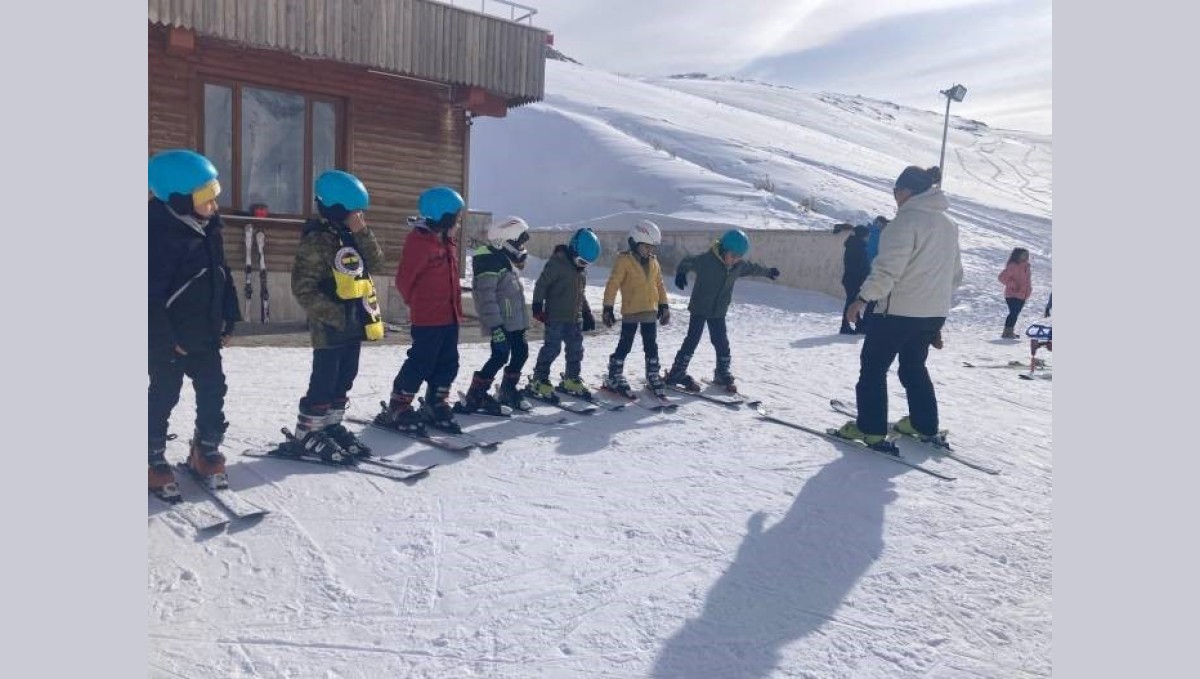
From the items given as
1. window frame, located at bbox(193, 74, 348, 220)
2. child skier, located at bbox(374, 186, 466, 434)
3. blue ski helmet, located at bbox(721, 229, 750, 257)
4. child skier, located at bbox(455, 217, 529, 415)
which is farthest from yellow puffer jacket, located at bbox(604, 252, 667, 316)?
window frame, located at bbox(193, 74, 348, 220)

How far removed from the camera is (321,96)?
11.6 m

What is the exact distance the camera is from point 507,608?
349 centimetres

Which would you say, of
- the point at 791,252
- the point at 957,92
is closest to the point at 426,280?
the point at 791,252

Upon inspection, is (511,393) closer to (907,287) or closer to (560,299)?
(560,299)

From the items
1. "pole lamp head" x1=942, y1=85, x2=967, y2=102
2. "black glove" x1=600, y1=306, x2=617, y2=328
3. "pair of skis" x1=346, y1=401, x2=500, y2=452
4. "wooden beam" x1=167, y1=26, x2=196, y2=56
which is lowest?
"pair of skis" x1=346, y1=401, x2=500, y2=452

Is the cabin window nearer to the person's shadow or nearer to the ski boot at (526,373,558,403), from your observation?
the ski boot at (526,373,558,403)

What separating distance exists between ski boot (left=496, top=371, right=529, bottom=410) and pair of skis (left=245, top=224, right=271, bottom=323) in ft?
17.7

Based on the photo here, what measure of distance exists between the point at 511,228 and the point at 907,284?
305 cm

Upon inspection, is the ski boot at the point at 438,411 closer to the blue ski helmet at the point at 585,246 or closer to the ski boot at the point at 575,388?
the ski boot at the point at 575,388

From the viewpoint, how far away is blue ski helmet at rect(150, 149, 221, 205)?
4070mm

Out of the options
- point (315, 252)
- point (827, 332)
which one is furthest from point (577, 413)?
point (827, 332)

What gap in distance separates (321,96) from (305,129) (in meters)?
0.52

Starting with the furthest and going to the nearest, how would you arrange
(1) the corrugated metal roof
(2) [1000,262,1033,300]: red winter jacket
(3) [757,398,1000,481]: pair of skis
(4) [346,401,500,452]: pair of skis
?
(2) [1000,262,1033,300]: red winter jacket, (1) the corrugated metal roof, (3) [757,398,1000,481]: pair of skis, (4) [346,401,500,452]: pair of skis

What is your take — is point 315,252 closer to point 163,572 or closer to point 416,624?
point 163,572
